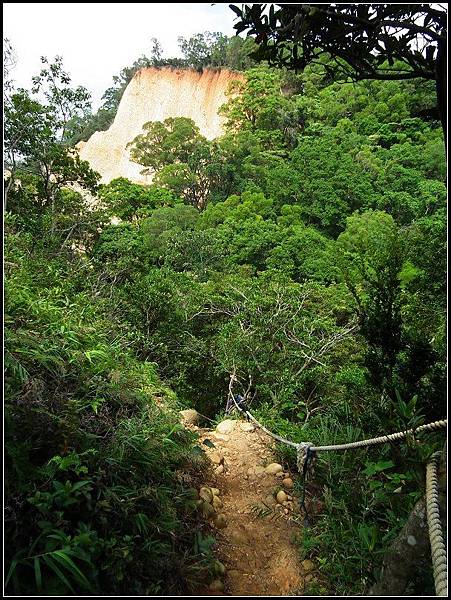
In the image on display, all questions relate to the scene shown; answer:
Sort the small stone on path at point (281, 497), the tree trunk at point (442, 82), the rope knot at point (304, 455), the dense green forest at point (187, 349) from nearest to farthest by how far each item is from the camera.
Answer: the tree trunk at point (442, 82) → the dense green forest at point (187, 349) → the rope knot at point (304, 455) → the small stone on path at point (281, 497)

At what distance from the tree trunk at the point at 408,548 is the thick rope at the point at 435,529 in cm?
2

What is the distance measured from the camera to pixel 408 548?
1.32 meters

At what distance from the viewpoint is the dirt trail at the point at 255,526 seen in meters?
2.31

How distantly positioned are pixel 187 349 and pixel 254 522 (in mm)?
5136

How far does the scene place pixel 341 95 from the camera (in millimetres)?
26375

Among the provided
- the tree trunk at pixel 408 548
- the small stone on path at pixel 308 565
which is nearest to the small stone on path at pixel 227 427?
the small stone on path at pixel 308 565

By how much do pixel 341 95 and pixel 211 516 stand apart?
27668 millimetres

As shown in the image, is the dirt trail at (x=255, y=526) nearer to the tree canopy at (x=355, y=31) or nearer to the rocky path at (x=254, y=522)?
the rocky path at (x=254, y=522)

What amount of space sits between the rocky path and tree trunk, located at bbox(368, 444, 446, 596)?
3.19ft

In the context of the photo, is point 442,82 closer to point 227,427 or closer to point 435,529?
point 435,529

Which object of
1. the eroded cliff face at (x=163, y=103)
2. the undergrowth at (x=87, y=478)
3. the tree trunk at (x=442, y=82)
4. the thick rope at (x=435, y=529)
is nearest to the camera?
the thick rope at (x=435, y=529)

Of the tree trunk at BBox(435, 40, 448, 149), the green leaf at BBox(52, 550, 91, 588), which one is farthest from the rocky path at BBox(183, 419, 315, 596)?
the tree trunk at BBox(435, 40, 448, 149)

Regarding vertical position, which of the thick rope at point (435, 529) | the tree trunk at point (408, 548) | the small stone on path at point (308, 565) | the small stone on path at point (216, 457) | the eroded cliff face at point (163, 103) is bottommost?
the small stone on path at point (308, 565)

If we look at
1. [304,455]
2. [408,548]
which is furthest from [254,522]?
[408,548]
